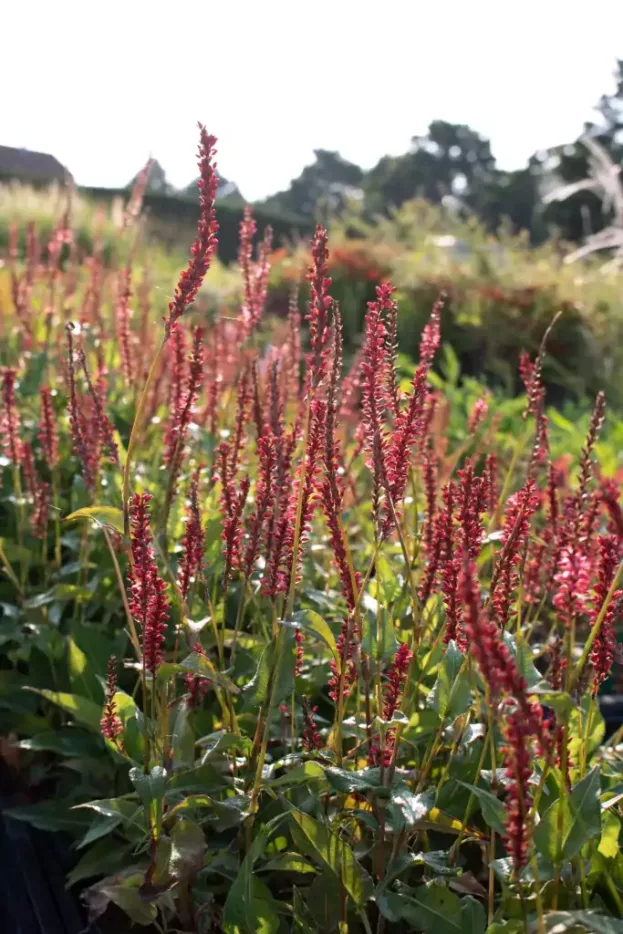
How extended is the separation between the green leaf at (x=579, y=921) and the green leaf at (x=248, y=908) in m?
0.38

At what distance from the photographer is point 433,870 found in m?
1.35

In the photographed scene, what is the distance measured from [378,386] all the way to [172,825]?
2.55ft

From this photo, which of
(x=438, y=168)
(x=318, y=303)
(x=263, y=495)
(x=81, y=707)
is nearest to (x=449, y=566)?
(x=263, y=495)

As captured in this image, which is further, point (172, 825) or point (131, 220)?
point (131, 220)

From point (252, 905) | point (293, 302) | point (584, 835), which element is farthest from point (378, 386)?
point (293, 302)

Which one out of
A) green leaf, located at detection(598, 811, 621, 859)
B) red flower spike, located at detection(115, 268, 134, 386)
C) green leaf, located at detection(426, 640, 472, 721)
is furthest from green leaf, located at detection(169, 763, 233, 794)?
red flower spike, located at detection(115, 268, 134, 386)

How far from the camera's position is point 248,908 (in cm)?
124

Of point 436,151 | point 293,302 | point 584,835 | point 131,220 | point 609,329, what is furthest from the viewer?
point 436,151

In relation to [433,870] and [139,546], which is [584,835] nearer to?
[433,870]

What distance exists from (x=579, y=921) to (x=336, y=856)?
1.15 feet

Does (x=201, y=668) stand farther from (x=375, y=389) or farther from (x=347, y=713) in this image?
(x=347, y=713)

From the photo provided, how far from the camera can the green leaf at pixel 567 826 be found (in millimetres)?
1123

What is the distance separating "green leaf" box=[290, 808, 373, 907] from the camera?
1.25 m

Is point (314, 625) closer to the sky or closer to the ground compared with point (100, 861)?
closer to the sky
